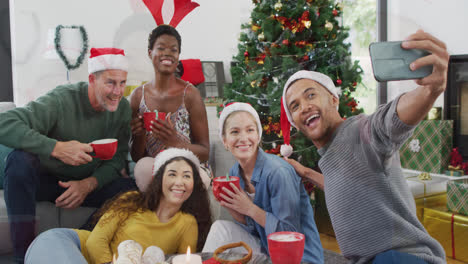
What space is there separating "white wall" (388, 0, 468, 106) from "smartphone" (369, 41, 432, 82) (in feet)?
0.41

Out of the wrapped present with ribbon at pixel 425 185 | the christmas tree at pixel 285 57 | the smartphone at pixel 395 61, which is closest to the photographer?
the smartphone at pixel 395 61

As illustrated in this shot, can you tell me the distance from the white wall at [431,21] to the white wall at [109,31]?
0.40 m

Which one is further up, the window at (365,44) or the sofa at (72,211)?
the window at (365,44)

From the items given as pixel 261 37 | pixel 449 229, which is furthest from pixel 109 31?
pixel 449 229

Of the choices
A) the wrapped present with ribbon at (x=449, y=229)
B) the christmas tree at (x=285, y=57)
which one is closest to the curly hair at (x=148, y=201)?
the christmas tree at (x=285, y=57)

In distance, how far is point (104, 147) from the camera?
1.01 metres

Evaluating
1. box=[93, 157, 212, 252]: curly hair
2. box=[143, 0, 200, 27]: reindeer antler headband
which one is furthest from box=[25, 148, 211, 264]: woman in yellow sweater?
box=[143, 0, 200, 27]: reindeer antler headband

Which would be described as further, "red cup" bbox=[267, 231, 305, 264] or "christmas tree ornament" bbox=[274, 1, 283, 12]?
"christmas tree ornament" bbox=[274, 1, 283, 12]

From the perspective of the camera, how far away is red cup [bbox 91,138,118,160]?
1.00 m

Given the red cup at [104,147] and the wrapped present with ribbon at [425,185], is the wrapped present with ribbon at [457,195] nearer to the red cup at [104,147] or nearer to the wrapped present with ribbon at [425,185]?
the wrapped present with ribbon at [425,185]

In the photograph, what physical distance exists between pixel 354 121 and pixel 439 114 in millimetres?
176

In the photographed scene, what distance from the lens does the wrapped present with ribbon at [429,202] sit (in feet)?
2.93

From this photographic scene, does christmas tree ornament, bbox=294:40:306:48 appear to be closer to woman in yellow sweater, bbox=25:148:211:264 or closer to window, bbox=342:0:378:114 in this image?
window, bbox=342:0:378:114

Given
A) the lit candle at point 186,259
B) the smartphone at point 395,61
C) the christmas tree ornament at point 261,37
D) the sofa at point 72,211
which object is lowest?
the lit candle at point 186,259
